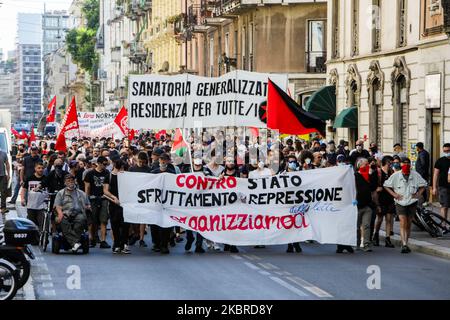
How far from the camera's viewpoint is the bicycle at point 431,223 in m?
23.0

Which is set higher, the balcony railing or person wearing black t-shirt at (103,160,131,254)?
the balcony railing

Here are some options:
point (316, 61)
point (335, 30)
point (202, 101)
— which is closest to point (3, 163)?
point (202, 101)

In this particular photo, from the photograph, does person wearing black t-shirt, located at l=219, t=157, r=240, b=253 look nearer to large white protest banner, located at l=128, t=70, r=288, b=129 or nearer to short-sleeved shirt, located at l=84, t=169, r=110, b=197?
short-sleeved shirt, located at l=84, t=169, r=110, b=197

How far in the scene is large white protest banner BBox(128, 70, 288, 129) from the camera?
2409cm

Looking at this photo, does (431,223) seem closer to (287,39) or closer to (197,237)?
(197,237)

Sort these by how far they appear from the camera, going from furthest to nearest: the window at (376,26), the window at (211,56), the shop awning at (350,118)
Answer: the window at (211,56)
the shop awning at (350,118)
the window at (376,26)

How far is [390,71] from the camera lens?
34969mm

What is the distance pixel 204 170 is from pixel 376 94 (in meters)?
16.1

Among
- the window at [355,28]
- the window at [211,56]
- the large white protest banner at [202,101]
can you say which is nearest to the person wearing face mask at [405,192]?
the large white protest banner at [202,101]

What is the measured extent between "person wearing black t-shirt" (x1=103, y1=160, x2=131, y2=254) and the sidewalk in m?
4.90

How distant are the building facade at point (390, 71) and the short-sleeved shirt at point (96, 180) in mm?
10116

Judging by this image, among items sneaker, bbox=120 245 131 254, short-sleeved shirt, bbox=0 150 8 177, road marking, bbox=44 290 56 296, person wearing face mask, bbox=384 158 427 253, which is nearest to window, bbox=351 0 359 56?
short-sleeved shirt, bbox=0 150 8 177

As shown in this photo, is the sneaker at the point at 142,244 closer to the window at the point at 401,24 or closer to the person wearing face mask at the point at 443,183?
the person wearing face mask at the point at 443,183

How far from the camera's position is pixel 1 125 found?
127 ft
